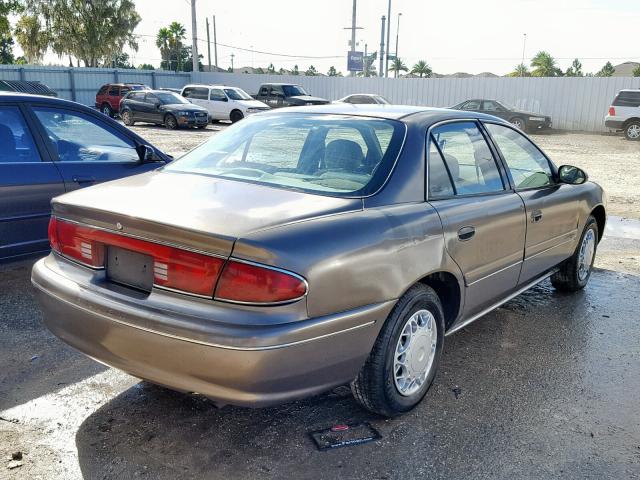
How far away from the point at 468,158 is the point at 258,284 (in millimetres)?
1992

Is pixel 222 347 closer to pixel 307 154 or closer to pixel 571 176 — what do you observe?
pixel 307 154

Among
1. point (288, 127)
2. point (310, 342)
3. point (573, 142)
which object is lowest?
point (573, 142)

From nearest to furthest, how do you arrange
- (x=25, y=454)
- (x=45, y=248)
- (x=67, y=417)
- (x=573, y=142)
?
(x=25, y=454), (x=67, y=417), (x=45, y=248), (x=573, y=142)

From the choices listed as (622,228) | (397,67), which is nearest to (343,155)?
(622,228)

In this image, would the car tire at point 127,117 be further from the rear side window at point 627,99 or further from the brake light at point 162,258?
the brake light at point 162,258

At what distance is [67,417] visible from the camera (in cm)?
312

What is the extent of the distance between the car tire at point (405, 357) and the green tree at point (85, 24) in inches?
2116

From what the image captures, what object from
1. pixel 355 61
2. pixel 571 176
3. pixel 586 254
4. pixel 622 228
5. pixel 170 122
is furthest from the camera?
pixel 355 61

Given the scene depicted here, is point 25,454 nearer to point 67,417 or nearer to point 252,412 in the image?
point 67,417

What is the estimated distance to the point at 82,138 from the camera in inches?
209

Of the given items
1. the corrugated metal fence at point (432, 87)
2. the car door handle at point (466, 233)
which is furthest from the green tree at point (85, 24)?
the car door handle at point (466, 233)

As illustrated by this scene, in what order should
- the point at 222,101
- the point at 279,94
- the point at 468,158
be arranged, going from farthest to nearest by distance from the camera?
the point at 279,94 < the point at 222,101 < the point at 468,158

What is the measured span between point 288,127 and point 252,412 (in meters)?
1.69

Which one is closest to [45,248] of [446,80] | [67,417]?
[67,417]
